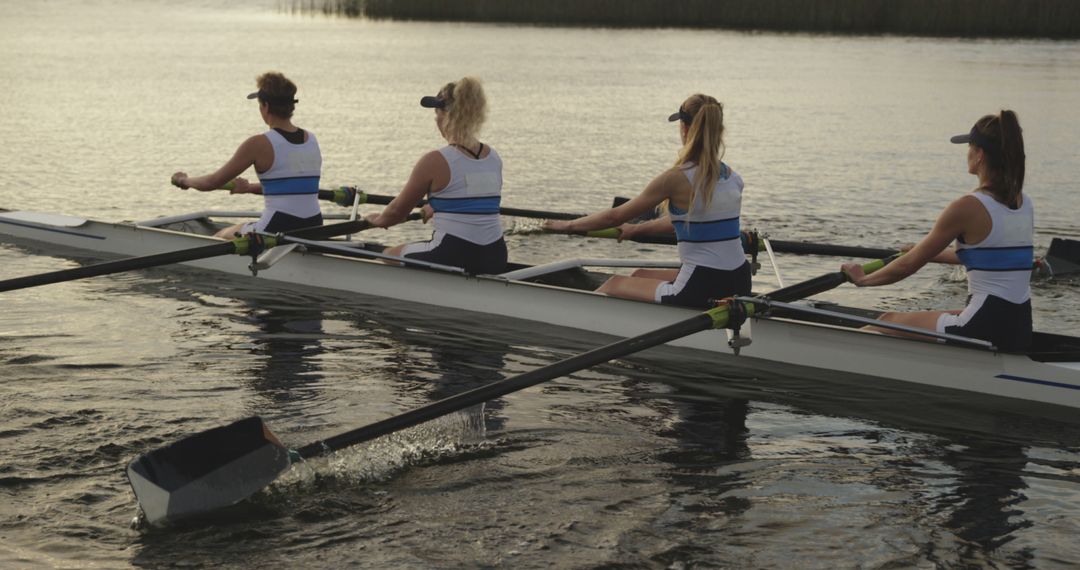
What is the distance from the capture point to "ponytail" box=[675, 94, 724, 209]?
8.20 m

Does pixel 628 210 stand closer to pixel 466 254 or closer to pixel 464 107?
pixel 464 107

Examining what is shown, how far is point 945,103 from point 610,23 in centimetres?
1811

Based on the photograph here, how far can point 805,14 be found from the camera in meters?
41.7

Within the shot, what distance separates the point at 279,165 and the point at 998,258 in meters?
5.91

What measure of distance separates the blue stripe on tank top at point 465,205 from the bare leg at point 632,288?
1.09 m

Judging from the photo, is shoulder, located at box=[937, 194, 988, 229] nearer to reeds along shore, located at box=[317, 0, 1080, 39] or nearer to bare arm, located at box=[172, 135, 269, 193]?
bare arm, located at box=[172, 135, 269, 193]

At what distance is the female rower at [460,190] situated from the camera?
9.30 metres

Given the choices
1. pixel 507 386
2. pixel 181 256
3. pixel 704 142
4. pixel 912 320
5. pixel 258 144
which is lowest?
pixel 507 386

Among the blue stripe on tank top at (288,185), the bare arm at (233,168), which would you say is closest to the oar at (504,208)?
the bare arm at (233,168)

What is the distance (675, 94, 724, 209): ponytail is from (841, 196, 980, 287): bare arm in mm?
1055

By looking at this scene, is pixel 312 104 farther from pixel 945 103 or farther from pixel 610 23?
pixel 610 23

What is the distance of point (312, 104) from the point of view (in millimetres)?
29266

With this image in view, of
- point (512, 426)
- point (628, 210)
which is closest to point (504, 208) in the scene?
point (628, 210)

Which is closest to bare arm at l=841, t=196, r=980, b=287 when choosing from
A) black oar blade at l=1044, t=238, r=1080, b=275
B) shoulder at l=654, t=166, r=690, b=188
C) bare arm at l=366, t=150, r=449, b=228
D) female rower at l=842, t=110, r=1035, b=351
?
female rower at l=842, t=110, r=1035, b=351
